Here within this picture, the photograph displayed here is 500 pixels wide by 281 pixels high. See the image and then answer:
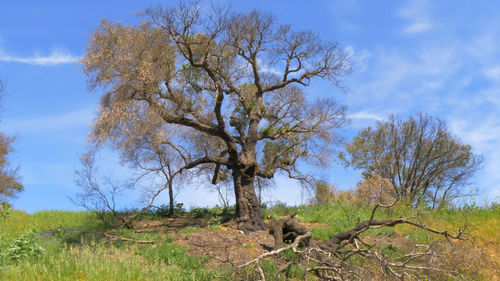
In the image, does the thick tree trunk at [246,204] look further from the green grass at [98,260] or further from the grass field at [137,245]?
the green grass at [98,260]

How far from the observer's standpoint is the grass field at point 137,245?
8.48 metres

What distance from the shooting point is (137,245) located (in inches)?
471

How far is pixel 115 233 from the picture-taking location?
1387 cm

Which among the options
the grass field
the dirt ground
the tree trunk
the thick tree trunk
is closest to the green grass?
the grass field

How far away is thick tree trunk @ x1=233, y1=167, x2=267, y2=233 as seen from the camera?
14914 millimetres

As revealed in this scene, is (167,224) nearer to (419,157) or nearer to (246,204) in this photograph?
(246,204)

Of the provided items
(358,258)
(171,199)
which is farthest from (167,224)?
(358,258)

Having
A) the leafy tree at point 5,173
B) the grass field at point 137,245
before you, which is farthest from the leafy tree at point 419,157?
the leafy tree at point 5,173

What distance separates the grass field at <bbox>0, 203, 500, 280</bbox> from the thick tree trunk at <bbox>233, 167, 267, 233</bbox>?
97cm

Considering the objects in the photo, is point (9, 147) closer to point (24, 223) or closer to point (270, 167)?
point (24, 223)

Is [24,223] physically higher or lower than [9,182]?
lower

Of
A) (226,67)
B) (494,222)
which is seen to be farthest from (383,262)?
(494,222)

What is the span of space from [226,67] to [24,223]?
10.9 metres

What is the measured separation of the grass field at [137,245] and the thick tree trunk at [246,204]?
0.97 metres
